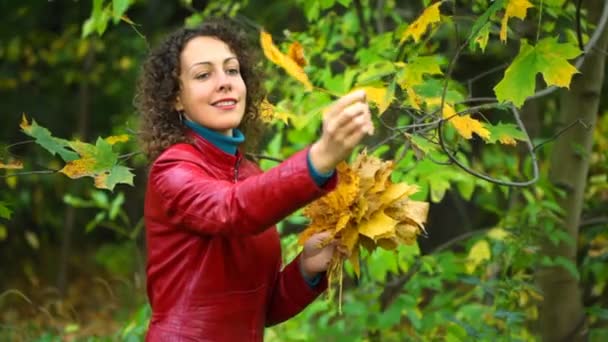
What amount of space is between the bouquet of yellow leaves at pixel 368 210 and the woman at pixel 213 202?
9 cm

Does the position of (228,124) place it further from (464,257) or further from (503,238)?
(464,257)

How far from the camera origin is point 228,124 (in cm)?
254

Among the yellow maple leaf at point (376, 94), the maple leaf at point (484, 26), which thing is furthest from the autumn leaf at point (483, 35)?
the yellow maple leaf at point (376, 94)

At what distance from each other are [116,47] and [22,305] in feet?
7.17

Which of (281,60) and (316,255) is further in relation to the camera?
(316,255)

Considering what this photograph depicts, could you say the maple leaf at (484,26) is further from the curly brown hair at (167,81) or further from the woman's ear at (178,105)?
the woman's ear at (178,105)

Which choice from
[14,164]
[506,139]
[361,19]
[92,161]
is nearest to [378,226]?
[506,139]

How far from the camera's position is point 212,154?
8.21ft

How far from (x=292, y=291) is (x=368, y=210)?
41 cm

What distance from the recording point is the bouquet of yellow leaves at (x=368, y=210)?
239 cm

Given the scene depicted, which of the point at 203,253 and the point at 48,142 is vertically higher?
the point at 48,142

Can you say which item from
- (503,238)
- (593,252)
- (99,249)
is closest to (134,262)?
(99,249)

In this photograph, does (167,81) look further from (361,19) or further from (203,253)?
(361,19)

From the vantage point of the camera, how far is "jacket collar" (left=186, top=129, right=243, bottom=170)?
2498mm
